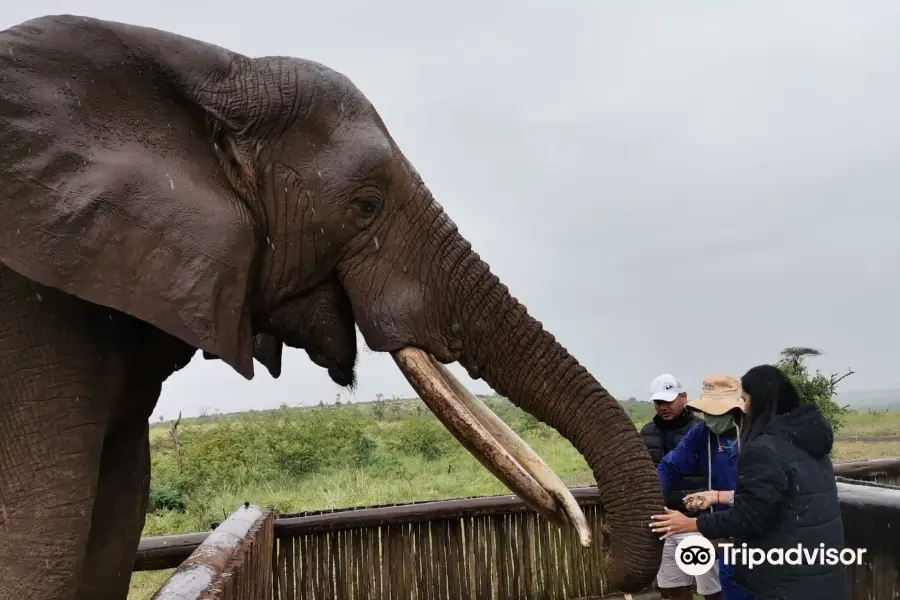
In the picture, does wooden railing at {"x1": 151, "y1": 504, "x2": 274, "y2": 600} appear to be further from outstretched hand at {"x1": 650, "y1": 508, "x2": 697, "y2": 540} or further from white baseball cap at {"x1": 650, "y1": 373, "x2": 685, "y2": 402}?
white baseball cap at {"x1": 650, "y1": 373, "x2": 685, "y2": 402}

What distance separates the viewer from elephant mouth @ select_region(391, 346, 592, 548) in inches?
86.7

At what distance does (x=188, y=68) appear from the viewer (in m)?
2.30

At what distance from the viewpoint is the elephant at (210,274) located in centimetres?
198

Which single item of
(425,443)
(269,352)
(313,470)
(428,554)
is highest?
(269,352)

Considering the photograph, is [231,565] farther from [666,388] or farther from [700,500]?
[666,388]

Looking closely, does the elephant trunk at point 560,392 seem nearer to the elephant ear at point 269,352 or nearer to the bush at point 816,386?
the elephant ear at point 269,352

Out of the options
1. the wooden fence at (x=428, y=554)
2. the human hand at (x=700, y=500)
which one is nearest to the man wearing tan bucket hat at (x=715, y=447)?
the human hand at (x=700, y=500)

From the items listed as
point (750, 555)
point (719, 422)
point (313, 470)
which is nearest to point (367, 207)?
point (750, 555)

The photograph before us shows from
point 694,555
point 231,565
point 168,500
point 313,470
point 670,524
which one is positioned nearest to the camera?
point 670,524

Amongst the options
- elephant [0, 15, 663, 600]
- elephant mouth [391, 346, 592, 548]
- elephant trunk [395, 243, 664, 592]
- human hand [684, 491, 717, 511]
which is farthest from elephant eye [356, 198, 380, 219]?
human hand [684, 491, 717, 511]

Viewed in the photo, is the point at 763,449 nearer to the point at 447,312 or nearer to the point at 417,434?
the point at 447,312

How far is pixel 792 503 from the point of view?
9.30ft

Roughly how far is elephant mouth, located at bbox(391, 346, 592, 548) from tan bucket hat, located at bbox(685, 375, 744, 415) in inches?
65.4

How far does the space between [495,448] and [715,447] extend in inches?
87.2
